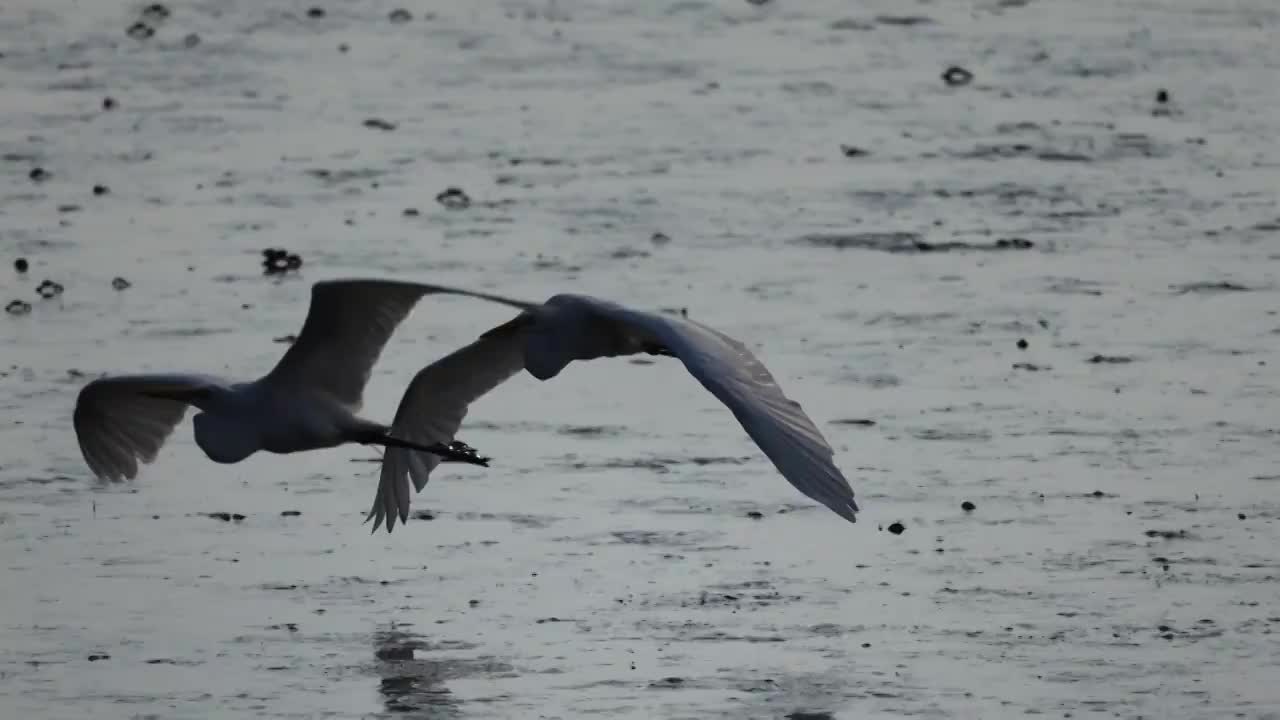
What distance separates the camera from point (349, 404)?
10875 mm

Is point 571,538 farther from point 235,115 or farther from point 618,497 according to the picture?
point 235,115

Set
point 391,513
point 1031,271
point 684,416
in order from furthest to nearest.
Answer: point 1031,271
point 684,416
point 391,513

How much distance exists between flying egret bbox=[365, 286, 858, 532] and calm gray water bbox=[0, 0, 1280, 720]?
1.43 feet

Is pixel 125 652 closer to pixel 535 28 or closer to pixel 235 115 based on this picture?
pixel 235 115

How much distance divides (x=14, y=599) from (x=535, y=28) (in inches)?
482

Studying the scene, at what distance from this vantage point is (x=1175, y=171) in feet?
57.6

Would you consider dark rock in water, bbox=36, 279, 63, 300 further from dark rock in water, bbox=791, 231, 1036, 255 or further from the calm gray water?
dark rock in water, bbox=791, 231, 1036, 255

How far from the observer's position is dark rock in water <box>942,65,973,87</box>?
A: 66.4ft

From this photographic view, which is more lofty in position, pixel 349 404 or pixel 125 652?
pixel 349 404

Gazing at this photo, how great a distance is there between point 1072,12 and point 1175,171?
18.8 ft

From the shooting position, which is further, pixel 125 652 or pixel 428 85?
pixel 428 85

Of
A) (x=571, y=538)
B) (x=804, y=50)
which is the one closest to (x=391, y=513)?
(x=571, y=538)

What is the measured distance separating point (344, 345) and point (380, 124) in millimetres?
8725

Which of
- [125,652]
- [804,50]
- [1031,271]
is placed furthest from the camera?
[804,50]
